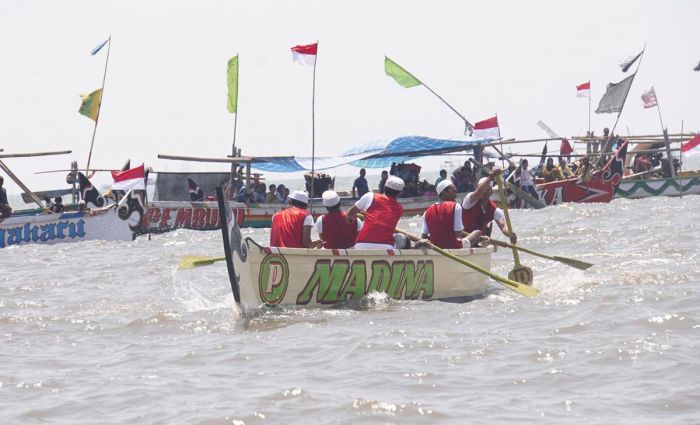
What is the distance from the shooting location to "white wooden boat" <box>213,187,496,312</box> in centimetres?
1062

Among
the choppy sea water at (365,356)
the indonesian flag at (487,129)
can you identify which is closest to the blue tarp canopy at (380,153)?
the indonesian flag at (487,129)

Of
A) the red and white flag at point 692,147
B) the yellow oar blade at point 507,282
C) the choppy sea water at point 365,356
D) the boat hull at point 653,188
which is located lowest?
the choppy sea water at point 365,356

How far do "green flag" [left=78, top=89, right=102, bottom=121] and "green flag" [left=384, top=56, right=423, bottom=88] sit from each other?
25.0ft

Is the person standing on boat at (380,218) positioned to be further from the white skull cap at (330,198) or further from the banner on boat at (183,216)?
the banner on boat at (183,216)

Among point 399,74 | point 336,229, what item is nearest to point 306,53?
point 399,74

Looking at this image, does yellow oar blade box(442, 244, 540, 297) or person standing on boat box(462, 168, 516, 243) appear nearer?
yellow oar blade box(442, 244, 540, 297)

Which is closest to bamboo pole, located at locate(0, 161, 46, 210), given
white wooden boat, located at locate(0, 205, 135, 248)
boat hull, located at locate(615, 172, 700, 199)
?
white wooden boat, located at locate(0, 205, 135, 248)

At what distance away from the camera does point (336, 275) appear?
36.6 feet

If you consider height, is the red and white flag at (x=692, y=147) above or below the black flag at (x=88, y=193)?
above

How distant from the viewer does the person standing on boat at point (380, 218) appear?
11766 millimetres

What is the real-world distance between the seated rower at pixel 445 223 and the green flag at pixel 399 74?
587 inches

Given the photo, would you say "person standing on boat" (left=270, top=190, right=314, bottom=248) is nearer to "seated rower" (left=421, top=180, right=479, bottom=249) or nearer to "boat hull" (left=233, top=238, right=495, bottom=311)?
"boat hull" (left=233, top=238, right=495, bottom=311)

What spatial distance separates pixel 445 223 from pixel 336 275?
2024 millimetres

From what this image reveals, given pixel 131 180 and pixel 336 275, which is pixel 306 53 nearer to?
pixel 131 180
